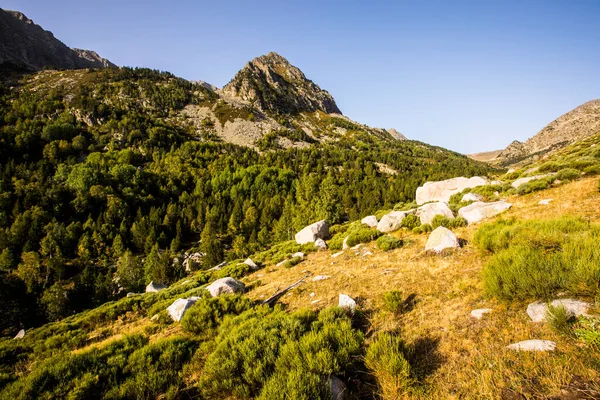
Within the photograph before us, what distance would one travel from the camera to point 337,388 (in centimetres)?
405

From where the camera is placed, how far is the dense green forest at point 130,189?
4981 cm

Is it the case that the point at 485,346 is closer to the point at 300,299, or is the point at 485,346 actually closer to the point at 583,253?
the point at 583,253

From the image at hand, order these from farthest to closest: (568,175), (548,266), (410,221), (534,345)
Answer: (410,221) < (568,175) < (548,266) < (534,345)

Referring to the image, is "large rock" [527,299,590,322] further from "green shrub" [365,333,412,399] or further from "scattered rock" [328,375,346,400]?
"scattered rock" [328,375,346,400]

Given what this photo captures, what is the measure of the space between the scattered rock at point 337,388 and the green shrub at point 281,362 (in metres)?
0.13

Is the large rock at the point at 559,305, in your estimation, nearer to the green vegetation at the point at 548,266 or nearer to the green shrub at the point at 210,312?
the green vegetation at the point at 548,266

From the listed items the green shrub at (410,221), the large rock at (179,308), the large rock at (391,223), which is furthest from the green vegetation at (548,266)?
the large rock at (179,308)

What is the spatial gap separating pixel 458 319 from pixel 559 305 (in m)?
1.88

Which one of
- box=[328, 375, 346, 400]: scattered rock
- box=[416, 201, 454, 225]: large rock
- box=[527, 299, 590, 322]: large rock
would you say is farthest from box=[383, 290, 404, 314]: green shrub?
box=[416, 201, 454, 225]: large rock

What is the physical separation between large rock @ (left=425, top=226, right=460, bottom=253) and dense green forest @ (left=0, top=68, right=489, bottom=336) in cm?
3229

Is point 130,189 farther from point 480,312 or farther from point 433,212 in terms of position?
point 480,312

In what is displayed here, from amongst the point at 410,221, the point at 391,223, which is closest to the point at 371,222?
the point at 391,223

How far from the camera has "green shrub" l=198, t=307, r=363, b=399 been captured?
12.3 feet

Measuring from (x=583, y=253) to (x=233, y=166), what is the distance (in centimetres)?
12044
